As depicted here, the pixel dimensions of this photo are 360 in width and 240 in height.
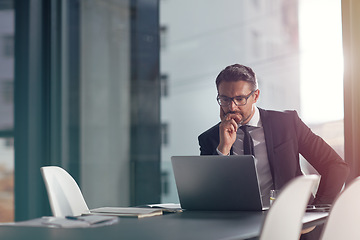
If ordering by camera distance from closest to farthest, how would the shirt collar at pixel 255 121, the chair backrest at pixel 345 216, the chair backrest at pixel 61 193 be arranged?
1. the chair backrest at pixel 345 216
2. the chair backrest at pixel 61 193
3. the shirt collar at pixel 255 121

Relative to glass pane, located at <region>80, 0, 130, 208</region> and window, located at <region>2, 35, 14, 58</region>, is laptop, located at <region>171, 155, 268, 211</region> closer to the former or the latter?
glass pane, located at <region>80, 0, 130, 208</region>

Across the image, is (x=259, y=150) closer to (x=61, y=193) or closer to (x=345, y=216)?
(x=61, y=193)

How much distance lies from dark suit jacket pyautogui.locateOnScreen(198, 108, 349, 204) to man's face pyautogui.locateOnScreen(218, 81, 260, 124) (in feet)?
0.28

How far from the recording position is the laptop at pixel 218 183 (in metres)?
2.38

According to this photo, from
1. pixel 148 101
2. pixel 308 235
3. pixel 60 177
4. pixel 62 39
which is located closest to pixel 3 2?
pixel 62 39

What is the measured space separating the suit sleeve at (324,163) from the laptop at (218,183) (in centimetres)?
60

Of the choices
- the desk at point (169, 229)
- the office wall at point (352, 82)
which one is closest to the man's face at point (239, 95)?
the office wall at point (352, 82)

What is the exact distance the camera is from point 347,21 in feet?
12.5

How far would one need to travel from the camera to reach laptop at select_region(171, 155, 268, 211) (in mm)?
2383

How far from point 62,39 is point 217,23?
1.64 meters

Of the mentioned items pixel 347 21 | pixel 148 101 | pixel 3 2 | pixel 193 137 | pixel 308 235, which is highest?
pixel 3 2

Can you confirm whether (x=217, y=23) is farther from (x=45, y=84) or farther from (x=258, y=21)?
(x=45, y=84)

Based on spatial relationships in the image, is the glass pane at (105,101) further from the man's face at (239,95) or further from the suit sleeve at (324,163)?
the suit sleeve at (324,163)

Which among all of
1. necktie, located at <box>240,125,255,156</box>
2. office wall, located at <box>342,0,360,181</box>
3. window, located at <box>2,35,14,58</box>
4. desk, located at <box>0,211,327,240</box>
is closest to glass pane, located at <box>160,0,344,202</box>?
office wall, located at <box>342,0,360,181</box>
